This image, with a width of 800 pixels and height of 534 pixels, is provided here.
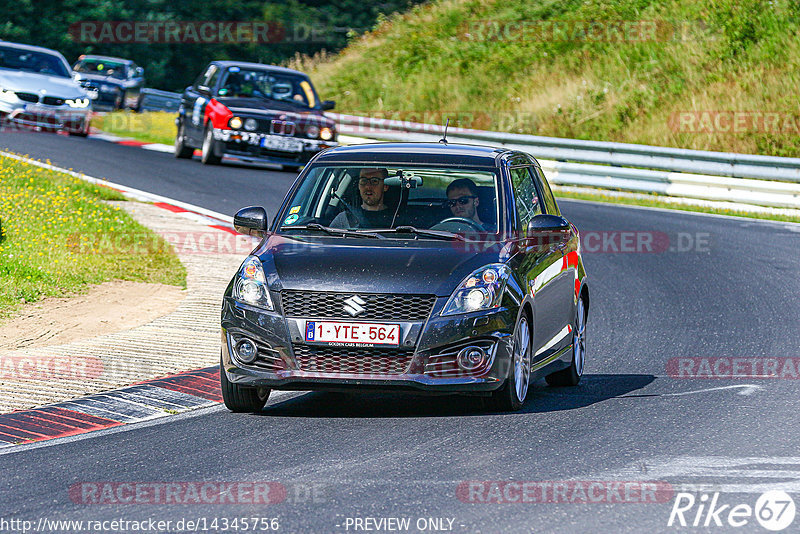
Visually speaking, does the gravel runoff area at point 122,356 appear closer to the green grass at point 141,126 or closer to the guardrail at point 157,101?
the green grass at point 141,126

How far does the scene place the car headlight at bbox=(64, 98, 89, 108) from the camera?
88.4 feet

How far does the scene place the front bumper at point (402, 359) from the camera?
7.45 m

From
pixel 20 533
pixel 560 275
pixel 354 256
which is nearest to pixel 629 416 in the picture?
pixel 560 275

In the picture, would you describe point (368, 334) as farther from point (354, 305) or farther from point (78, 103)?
point (78, 103)

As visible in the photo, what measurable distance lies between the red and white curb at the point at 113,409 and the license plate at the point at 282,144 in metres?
14.2

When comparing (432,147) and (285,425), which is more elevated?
(432,147)

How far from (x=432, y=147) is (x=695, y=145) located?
18709 millimetres

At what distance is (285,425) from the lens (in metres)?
7.65

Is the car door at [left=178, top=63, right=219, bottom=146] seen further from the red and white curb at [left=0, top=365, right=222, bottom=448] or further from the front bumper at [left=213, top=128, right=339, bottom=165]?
the red and white curb at [left=0, top=365, right=222, bottom=448]

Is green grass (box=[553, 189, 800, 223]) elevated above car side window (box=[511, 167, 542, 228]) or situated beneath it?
situated beneath

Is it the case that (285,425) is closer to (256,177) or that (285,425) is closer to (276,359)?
(276,359)

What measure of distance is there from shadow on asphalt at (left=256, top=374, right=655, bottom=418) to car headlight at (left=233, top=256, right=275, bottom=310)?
2.48 feet
